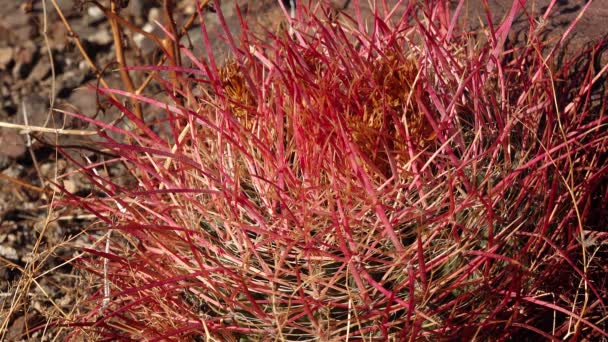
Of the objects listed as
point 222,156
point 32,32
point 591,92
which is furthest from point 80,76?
point 591,92

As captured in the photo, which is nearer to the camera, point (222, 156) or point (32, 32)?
point (222, 156)

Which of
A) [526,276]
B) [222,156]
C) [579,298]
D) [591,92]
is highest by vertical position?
[222,156]

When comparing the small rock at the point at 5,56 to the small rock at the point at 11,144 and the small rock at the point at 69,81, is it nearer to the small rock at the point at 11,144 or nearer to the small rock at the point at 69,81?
the small rock at the point at 69,81

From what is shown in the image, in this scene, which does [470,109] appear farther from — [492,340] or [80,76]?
[80,76]

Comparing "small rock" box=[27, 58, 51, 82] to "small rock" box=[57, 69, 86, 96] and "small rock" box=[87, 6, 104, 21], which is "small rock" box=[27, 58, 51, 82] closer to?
"small rock" box=[57, 69, 86, 96]

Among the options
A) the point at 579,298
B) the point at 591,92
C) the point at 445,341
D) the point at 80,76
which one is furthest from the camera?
the point at 80,76

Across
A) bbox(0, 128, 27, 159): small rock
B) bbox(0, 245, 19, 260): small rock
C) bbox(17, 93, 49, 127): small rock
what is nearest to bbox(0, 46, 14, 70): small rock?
bbox(17, 93, 49, 127): small rock
